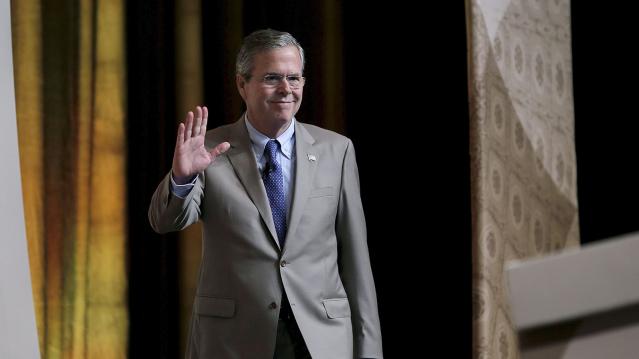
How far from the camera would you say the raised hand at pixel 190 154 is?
1.90 metres

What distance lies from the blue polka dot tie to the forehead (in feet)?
0.52

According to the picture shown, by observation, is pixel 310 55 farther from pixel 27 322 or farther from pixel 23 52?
pixel 27 322

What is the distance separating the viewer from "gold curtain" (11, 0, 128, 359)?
3176 millimetres

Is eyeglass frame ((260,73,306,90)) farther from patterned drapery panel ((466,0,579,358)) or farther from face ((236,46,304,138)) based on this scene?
patterned drapery panel ((466,0,579,358))

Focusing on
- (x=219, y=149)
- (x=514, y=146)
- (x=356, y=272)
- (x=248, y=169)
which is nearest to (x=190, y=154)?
(x=219, y=149)

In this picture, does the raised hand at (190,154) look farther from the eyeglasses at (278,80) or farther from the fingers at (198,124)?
the eyeglasses at (278,80)

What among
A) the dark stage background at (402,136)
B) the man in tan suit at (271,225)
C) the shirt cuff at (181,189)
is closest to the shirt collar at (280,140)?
the man in tan suit at (271,225)

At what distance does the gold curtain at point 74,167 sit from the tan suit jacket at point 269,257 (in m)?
1.24

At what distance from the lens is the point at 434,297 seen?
333cm

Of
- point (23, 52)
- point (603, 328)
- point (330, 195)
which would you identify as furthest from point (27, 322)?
point (603, 328)

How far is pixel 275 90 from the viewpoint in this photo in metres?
2.02

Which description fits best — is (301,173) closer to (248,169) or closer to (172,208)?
(248,169)

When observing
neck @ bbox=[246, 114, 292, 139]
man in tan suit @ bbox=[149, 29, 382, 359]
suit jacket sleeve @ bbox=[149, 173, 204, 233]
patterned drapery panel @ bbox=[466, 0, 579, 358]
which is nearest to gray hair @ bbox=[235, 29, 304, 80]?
man in tan suit @ bbox=[149, 29, 382, 359]

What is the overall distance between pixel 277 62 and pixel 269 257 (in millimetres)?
417
